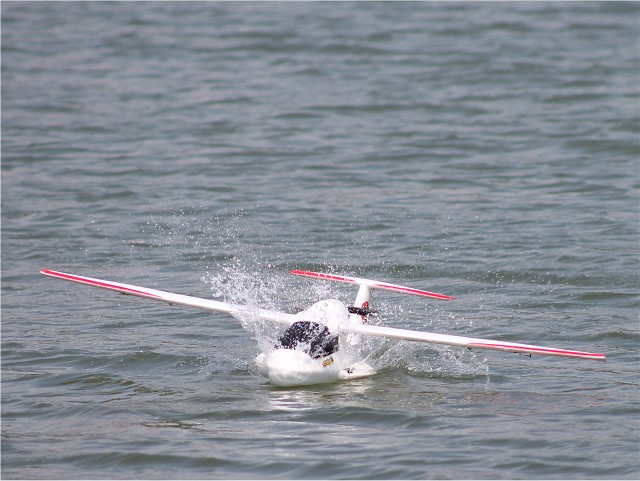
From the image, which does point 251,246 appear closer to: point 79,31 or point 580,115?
point 580,115

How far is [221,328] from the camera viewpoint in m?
16.8

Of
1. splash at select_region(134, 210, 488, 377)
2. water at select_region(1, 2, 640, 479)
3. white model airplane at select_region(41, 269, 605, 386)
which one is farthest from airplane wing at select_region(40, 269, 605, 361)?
water at select_region(1, 2, 640, 479)

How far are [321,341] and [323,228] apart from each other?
9.03m

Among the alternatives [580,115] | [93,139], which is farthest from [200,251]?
[580,115]

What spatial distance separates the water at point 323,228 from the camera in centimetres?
1230

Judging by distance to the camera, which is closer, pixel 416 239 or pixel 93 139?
pixel 416 239

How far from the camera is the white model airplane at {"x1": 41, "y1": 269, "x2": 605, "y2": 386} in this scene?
13.4 metres

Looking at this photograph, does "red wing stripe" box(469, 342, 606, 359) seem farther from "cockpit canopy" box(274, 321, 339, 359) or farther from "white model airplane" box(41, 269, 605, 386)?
"cockpit canopy" box(274, 321, 339, 359)

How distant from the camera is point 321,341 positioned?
13695mm

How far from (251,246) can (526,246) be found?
562 cm

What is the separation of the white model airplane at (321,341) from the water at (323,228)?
0.32 m

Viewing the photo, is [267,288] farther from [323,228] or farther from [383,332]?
[383,332]

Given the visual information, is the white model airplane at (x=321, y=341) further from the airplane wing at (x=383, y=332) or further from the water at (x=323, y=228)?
the water at (x=323, y=228)

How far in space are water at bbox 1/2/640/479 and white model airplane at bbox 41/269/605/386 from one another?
32 cm
